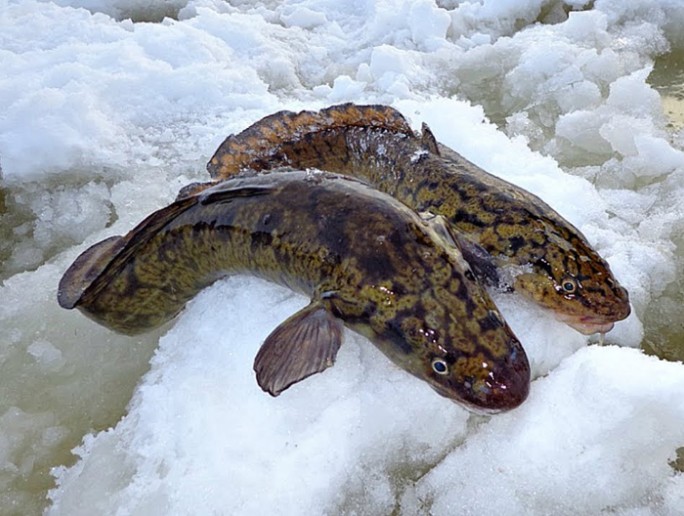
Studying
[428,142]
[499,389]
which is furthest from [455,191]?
[499,389]

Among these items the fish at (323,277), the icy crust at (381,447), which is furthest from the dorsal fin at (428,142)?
the icy crust at (381,447)

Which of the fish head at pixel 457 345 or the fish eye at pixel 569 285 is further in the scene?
the fish eye at pixel 569 285

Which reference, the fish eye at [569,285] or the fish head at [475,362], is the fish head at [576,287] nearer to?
the fish eye at [569,285]

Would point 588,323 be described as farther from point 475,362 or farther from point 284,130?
point 284,130

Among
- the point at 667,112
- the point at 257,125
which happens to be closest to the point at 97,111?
the point at 257,125

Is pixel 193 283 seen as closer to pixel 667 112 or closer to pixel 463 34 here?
pixel 667 112

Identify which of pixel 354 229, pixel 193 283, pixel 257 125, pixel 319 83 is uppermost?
pixel 354 229

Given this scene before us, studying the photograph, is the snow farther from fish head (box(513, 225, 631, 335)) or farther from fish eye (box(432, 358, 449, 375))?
fish eye (box(432, 358, 449, 375))
